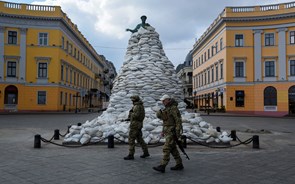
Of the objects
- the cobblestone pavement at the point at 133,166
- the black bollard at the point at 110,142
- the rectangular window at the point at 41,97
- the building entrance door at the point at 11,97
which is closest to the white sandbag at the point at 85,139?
the cobblestone pavement at the point at 133,166

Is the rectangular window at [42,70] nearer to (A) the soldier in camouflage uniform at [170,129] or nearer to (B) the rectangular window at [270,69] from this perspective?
(B) the rectangular window at [270,69]

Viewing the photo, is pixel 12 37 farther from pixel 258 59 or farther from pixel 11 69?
pixel 258 59

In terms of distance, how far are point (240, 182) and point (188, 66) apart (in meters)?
71.7

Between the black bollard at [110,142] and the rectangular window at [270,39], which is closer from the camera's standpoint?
the black bollard at [110,142]

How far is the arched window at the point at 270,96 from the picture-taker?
38438 mm

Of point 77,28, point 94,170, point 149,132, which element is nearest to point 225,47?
point 77,28

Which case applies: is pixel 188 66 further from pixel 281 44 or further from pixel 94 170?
pixel 94 170

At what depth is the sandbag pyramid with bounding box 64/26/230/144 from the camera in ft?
36.1

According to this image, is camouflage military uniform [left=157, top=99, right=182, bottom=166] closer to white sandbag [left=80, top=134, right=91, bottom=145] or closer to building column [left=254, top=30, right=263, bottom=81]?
white sandbag [left=80, top=134, right=91, bottom=145]

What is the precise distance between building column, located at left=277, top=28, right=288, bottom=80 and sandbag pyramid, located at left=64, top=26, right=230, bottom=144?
2722 centimetres

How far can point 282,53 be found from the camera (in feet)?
126

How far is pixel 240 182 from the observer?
5.96 m

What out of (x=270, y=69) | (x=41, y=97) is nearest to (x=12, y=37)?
(x=41, y=97)

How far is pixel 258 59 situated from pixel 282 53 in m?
2.78
